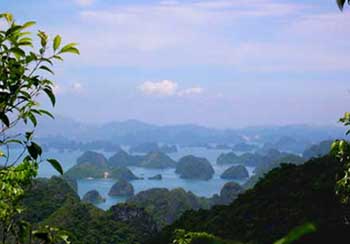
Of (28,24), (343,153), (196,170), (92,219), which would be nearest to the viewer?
(28,24)

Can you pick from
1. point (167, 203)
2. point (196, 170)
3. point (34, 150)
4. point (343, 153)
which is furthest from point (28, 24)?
point (196, 170)

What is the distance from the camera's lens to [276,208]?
1318 inches

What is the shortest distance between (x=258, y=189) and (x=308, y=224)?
→ 124 ft

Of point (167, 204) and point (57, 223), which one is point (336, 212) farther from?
point (167, 204)

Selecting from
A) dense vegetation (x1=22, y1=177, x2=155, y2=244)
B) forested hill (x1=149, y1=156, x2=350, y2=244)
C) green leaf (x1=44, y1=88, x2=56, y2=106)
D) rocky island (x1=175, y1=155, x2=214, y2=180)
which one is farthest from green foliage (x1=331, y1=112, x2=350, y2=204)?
rocky island (x1=175, y1=155, x2=214, y2=180)

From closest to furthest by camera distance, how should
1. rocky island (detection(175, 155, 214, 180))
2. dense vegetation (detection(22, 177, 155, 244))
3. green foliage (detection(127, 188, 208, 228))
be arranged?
dense vegetation (detection(22, 177, 155, 244)) → green foliage (detection(127, 188, 208, 228)) → rocky island (detection(175, 155, 214, 180))

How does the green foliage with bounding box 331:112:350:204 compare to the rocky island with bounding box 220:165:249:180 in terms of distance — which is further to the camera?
the rocky island with bounding box 220:165:249:180

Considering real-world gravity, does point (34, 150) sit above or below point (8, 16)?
below

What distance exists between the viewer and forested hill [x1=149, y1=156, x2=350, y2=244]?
30.2 meters

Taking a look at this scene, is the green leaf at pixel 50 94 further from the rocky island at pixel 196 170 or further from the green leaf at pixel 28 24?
the rocky island at pixel 196 170

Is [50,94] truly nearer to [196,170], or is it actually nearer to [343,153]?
[343,153]

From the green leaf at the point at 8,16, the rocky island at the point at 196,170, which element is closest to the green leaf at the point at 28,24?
the green leaf at the point at 8,16

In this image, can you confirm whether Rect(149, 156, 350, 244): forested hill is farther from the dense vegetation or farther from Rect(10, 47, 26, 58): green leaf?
Rect(10, 47, 26, 58): green leaf

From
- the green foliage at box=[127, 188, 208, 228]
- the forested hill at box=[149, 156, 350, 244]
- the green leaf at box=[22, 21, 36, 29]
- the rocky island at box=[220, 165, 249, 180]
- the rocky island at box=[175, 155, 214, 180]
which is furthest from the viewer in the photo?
the rocky island at box=[175, 155, 214, 180]
